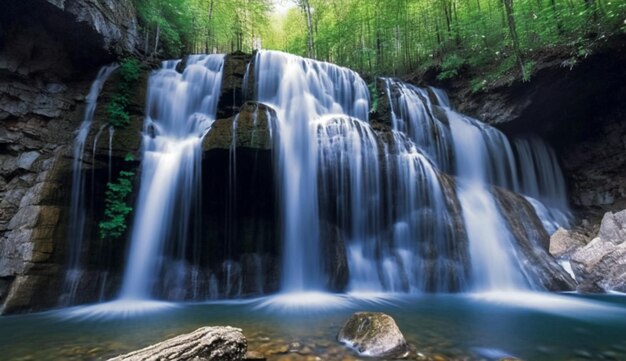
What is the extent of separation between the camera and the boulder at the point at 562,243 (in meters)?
7.73

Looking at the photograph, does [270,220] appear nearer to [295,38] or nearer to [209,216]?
[209,216]

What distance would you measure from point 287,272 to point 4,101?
810cm

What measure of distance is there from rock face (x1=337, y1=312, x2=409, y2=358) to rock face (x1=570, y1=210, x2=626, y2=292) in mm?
5853

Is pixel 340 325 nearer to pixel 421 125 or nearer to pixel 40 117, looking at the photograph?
pixel 421 125

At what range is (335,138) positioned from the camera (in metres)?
8.33

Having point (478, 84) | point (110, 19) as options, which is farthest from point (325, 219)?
point (110, 19)

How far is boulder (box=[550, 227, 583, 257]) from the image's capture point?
773 centimetres

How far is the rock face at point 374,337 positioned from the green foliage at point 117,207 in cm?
576

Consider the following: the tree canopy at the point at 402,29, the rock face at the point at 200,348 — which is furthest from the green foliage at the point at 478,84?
the rock face at the point at 200,348

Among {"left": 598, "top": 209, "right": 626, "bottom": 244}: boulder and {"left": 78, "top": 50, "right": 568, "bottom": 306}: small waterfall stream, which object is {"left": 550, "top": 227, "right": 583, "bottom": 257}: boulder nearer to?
{"left": 78, "top": 50, "right": 568, "bottom": 306}: small waterfall stream

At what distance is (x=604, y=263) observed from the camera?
659 cm

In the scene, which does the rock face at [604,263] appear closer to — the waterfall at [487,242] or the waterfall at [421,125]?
the waterfall at [487,242]

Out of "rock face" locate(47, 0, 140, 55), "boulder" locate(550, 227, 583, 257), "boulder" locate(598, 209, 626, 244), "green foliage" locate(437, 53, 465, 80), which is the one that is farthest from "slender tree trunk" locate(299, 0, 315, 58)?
"boulder" locate(598, 209, 626, 244)

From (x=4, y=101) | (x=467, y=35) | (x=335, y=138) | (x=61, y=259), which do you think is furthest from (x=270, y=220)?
(x=467, y=35)
